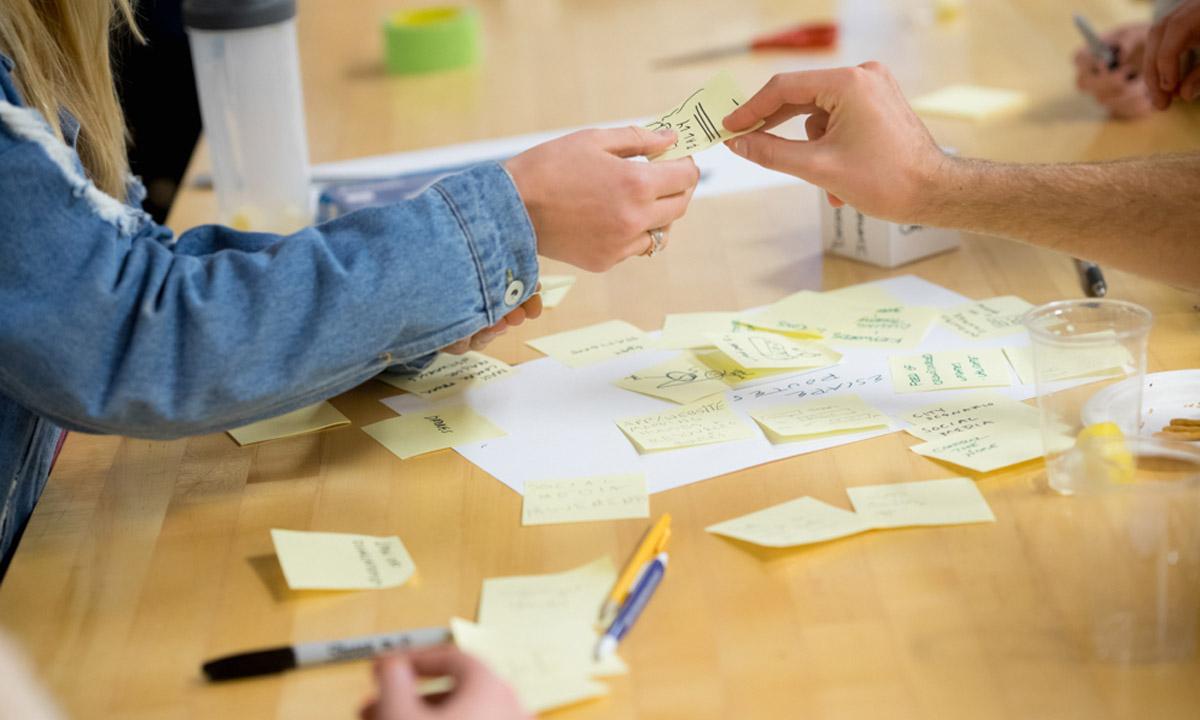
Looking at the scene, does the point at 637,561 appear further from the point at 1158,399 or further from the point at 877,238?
the point at 877,238

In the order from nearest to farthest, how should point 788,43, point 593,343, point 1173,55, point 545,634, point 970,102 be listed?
point 545,634 → point 593,343 → point 1173,55 → point 970,102 → point 788,43

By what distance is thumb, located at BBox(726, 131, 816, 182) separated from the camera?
3.50ft

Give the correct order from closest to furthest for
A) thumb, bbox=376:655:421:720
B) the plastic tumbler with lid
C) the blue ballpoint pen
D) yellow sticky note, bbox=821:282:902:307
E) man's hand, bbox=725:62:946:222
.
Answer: thumb, bbox=376:655:421:720 < the blue ballpoint pen < man's hand, bbox=725:62:946:222 < yellow sticky note, bbox=821:282:902:307 < the plastic tumbler with lid

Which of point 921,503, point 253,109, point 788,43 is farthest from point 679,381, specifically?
point 788,43

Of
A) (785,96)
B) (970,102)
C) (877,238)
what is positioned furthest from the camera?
(970,102)

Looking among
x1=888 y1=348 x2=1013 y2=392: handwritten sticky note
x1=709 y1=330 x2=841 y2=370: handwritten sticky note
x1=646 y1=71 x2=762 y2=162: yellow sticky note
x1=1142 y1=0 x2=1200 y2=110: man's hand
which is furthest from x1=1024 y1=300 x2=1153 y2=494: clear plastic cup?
x1=1142 y1=0 x2=1200 y2=110: man's hand

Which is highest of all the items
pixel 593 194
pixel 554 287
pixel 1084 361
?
pixel 593 194

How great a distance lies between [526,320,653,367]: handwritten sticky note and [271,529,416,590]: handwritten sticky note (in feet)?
1.06

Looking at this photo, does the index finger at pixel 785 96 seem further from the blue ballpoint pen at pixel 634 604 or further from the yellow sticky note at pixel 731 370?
the blue ballpoint pen at pixel 634 604

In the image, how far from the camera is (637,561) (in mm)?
813

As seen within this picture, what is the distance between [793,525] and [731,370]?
257 mm

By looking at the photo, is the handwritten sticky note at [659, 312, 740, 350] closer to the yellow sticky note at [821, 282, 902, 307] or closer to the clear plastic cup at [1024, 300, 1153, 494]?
the yellow sticky note at [821, 282, 902, 307]

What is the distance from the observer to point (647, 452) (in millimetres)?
966

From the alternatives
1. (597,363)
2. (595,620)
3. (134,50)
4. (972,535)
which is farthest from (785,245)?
(134,50)
